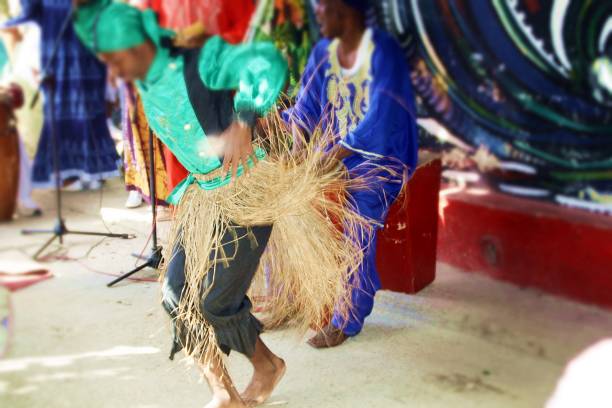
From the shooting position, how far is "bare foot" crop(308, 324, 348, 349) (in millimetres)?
2463

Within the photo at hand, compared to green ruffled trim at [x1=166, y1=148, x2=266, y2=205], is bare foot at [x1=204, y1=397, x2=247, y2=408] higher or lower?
lower

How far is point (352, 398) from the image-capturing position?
2.13 meters

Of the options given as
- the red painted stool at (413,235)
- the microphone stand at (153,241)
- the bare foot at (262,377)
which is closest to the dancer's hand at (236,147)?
the microphone stand at (153,241)

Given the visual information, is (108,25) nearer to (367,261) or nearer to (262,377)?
(262,377)

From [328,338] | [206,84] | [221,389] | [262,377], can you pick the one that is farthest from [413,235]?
[206,84]

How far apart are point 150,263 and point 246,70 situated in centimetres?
74

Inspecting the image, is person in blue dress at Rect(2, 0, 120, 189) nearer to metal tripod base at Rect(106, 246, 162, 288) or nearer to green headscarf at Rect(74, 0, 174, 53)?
green headscarf at Rect(74, 0, 174, 53)

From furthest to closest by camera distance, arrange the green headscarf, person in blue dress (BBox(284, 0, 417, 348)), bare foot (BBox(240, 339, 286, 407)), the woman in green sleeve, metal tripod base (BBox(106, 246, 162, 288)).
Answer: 1. bare foot (BBox(240, 339, 286, 407))
2. metal tripod base (BBox(106, 246, 162, 288))
3. person in blue dress (BBox(284, 0, 417, 348))
4. the woman in green sleeve
5. the green headscarf

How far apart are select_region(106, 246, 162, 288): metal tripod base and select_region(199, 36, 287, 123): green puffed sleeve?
576 mm

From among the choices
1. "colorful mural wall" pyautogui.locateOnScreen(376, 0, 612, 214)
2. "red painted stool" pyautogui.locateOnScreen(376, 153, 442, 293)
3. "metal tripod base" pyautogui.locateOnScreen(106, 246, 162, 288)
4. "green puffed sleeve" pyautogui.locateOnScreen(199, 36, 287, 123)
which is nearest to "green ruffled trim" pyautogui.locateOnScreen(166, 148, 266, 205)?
"metal tripod base" pyautogui.locateOnScreen(106, 246, 162, 288)

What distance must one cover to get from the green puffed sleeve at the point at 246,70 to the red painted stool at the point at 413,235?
1335 millimetres

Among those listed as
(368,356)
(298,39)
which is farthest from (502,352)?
(298,39)

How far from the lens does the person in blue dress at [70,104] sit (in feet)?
4.07

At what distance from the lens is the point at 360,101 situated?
1844 millimetres
